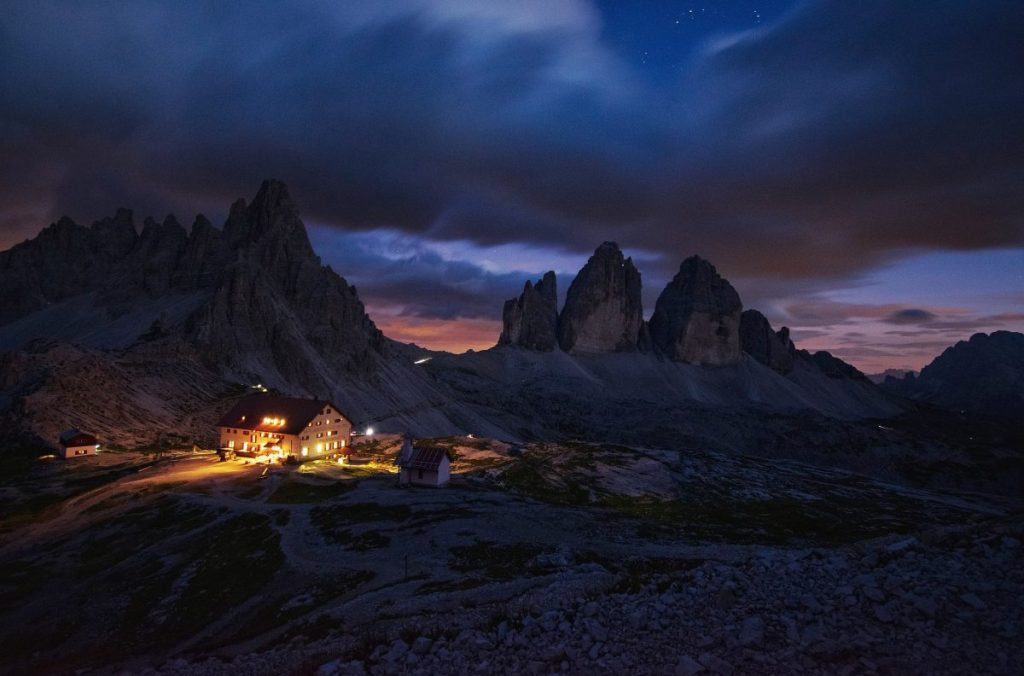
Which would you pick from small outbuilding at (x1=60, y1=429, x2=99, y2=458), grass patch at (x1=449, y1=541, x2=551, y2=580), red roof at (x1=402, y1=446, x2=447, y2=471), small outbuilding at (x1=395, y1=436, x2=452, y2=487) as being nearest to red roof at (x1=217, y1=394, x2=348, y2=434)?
small outbuilding at (x1=60, y1=429, x2=99, y2=458)

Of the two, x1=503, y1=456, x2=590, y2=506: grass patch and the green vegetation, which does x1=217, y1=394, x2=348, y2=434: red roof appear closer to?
x1=503, y1=456, x2=590, y2=506: grass patch

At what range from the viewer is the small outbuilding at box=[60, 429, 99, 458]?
93.5m

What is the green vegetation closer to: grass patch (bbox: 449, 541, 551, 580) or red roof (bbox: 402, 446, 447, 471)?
grass patch (bbox: 449, 541, 551, 580)

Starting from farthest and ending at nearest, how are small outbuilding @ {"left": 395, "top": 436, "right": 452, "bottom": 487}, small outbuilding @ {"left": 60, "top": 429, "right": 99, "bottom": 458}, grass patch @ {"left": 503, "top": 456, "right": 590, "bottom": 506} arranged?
small outbuilding @ {"left": 60, "top": 429, "right": 99, "bottom": 458} → grass patch @ {"left": 503, "top": 456, "right": 590, "bottom": 506} → small outbuilding @ {"left": 395, "top": 436, "right": 452, "bottom": 487}

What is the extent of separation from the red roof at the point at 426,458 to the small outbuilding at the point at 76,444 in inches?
2509

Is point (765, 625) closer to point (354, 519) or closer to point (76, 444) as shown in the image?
point (354, 519)

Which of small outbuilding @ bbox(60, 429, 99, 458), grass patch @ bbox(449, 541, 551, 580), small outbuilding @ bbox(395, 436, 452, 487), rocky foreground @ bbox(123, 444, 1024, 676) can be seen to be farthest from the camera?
small outbuilding @ bbox(60, 429, 99, 458)

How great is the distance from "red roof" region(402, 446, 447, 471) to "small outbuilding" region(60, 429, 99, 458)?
6373 centimetres

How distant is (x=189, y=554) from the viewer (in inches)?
1970

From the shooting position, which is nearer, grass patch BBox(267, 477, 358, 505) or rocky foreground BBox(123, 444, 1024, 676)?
rocky foreground BBox(123, 444, 1024, 676)

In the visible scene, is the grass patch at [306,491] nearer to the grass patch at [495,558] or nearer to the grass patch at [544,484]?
the grass patch at [544,484]

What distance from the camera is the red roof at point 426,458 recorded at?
7731 cm

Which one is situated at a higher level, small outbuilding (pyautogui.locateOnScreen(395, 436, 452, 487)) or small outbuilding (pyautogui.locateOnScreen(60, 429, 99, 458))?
small outbuilding (pyautogui.locateOnScreen(60, 429, 99, 458))

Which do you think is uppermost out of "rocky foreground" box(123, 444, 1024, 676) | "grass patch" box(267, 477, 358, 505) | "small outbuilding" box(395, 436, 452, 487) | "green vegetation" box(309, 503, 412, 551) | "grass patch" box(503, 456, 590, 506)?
"rocky foreground" box(123, 444, 1024, 676)
